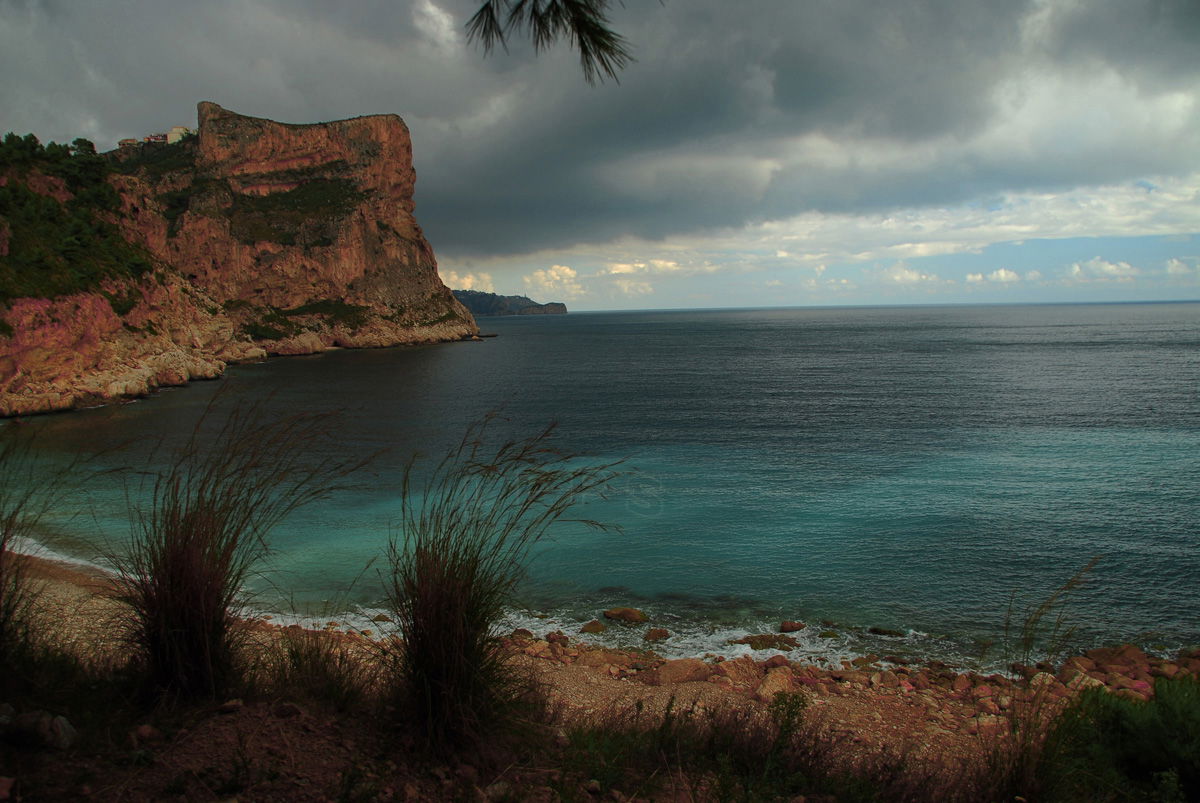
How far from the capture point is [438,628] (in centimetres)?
333

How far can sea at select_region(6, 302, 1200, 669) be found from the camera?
1195cm

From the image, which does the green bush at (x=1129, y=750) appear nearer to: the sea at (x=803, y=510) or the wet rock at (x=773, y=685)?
the sea at (x=803, y=510)

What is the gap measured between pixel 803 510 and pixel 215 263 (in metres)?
94.4

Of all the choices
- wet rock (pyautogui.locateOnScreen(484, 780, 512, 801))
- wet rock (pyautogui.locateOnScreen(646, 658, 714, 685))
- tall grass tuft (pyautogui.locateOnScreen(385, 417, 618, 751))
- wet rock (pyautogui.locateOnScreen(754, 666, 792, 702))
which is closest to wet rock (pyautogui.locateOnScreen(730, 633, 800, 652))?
wet rock (pyautogui.locateOnScreen(754, 666, 792, 702))

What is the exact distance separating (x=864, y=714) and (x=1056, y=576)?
8804mm

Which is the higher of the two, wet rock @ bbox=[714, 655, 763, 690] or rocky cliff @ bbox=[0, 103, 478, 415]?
rocky cliff @ bbox=[0, 103, 478, 415]

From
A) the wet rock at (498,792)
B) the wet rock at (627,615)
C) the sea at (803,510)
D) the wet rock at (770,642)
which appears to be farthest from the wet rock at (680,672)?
the wet rock at (498,792)

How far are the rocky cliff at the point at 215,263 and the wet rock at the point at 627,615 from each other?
34902 millimetres

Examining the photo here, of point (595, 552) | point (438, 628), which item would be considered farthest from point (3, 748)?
point (595, 552)

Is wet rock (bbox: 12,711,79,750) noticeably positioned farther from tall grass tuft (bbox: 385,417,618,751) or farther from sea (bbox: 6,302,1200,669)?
tall grass tuft (bbox: 385,417,618,751)

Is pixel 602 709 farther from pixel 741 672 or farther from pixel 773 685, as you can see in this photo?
pixel 741 672

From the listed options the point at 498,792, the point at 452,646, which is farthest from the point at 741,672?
the point at 452,646

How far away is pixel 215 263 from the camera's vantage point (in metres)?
88.7

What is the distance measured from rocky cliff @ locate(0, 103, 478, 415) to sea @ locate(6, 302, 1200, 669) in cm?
408
